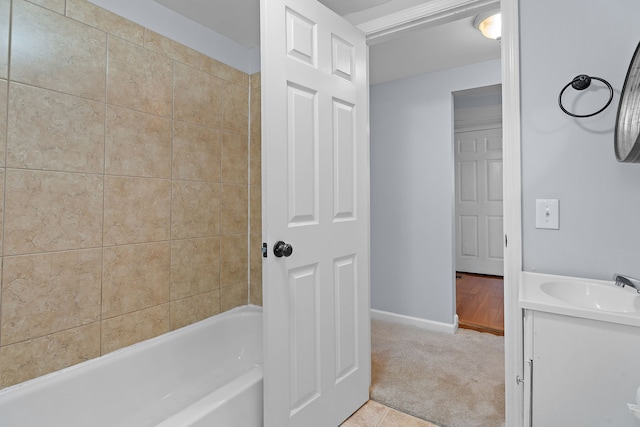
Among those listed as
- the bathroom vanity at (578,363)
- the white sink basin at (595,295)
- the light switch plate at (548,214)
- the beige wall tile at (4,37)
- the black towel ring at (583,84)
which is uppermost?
the beige wall tile at (4,37)

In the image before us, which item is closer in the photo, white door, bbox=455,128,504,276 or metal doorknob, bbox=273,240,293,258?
metal doorknob, bbox=273,240,293,258

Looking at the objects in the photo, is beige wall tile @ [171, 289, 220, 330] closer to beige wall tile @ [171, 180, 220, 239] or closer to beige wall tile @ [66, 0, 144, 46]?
beige wall tile @ [171, 180, 220, 239]

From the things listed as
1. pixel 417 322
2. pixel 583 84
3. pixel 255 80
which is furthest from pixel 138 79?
pixel 417 322

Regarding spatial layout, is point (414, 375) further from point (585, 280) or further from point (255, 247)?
point (255, 247)

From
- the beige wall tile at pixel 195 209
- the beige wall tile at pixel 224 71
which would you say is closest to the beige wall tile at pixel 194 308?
the beige wall tile at pixel 195 209

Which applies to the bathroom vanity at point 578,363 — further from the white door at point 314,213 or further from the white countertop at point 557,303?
the white door at point 314,213

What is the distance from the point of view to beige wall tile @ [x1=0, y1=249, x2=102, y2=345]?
4.60 feet

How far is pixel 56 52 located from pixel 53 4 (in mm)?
214

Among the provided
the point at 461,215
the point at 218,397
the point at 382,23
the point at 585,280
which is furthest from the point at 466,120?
the point at 218,397

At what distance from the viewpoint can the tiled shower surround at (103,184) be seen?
142 cm

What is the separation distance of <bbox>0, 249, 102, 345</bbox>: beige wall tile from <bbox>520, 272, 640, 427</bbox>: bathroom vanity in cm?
186

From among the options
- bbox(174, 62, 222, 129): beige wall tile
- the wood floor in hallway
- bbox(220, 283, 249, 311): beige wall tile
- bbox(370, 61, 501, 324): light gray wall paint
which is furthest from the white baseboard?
bbox(174, 62, 222, 129): beige wall tile

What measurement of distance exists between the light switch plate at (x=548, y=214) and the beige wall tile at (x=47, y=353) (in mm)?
2108

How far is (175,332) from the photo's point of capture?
1.98 m
